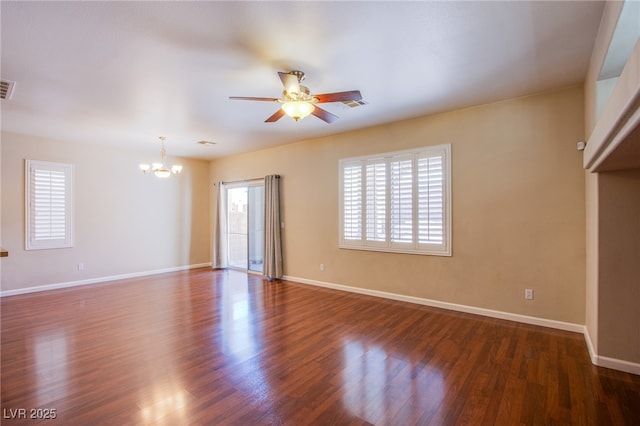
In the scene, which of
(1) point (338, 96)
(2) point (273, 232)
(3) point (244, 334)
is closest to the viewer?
(1) point (338, 96)

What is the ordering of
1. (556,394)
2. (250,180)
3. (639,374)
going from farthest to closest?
(250,180) < (639,374) < (556,394)

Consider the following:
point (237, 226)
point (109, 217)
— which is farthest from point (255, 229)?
point (109, 217)

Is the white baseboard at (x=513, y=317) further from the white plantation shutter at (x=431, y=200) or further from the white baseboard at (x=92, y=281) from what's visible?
the white baseboard at (x=92, y=281)

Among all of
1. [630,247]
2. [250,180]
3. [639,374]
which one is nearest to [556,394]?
[639,374]

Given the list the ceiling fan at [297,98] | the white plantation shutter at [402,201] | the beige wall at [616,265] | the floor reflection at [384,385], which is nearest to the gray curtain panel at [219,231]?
the white plantation shutter at [402,201]

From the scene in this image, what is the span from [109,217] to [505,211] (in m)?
7.20

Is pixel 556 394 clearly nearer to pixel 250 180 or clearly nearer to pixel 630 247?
pixel 630 247

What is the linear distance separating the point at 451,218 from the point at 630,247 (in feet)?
6.08

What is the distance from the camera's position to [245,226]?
291 inches

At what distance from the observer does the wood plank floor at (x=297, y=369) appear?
6.86ft

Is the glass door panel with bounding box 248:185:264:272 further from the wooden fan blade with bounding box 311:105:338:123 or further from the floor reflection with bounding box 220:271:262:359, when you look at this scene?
the wooden fan blade with bounding box 311:105:338:123

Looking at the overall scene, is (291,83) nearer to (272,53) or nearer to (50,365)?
(272,53)

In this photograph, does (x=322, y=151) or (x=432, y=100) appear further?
(x=322, y=151)

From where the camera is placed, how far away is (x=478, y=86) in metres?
3.41
